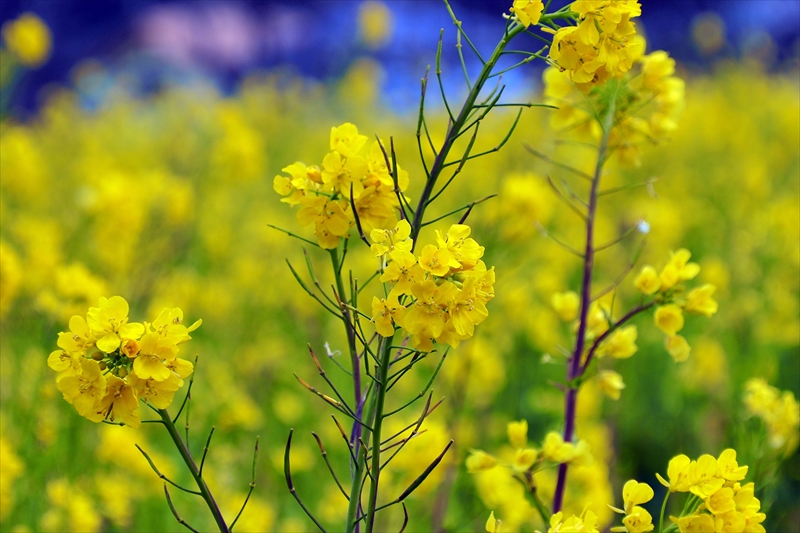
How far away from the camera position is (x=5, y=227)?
418 centimetres

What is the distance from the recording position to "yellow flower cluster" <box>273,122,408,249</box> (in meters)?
0.99

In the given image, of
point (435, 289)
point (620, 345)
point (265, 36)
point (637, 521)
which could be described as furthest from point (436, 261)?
point (265, 36)

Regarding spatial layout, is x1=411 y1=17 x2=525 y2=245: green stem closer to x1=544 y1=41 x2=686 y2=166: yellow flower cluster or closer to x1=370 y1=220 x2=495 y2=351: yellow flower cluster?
x1=370 y1=220 x2=495 y2=351: yellow flower cluster

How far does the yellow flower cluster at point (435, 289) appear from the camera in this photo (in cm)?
85

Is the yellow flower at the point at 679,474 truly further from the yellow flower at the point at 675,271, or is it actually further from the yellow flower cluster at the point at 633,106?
the yellow flower cluster at the point at 633,106

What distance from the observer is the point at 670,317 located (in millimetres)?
1315

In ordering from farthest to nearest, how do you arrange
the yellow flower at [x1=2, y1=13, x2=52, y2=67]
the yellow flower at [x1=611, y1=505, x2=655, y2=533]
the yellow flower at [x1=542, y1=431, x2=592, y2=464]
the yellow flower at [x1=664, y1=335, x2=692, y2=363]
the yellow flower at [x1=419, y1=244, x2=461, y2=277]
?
the yellow flower at [x1=2, y1=13, x2=52, y2=67], the yellow flower at [x1=664, y1=335, x2=692, y2=363], the yellow flower at [x1=542, y1=431, x2=592, y2=464], the yellow flower at [x1=611, y1=505, x2=655, y2=533], the yellow flower at [x1=419, y1=244, x2=461, y2=277]

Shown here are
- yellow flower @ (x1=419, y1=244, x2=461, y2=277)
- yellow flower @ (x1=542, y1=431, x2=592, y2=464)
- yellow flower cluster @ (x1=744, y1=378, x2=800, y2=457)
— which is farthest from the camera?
yellow flower cluster @ (x1=744, y1=378, x2=800, y2=457)

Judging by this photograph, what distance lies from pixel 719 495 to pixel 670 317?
1.49 ft

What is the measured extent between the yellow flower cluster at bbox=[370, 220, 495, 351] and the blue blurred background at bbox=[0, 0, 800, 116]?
7515mm

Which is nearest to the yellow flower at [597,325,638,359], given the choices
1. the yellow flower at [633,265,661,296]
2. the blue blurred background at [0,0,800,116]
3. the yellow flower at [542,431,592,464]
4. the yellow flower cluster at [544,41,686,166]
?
the yellow flower at [633,265,661,296]

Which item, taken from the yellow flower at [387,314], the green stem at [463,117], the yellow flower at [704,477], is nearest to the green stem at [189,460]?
the yellow flower at [387,314]

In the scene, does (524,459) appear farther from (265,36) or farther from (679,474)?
(265,36)

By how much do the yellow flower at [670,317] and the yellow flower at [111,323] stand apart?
3.12ft
